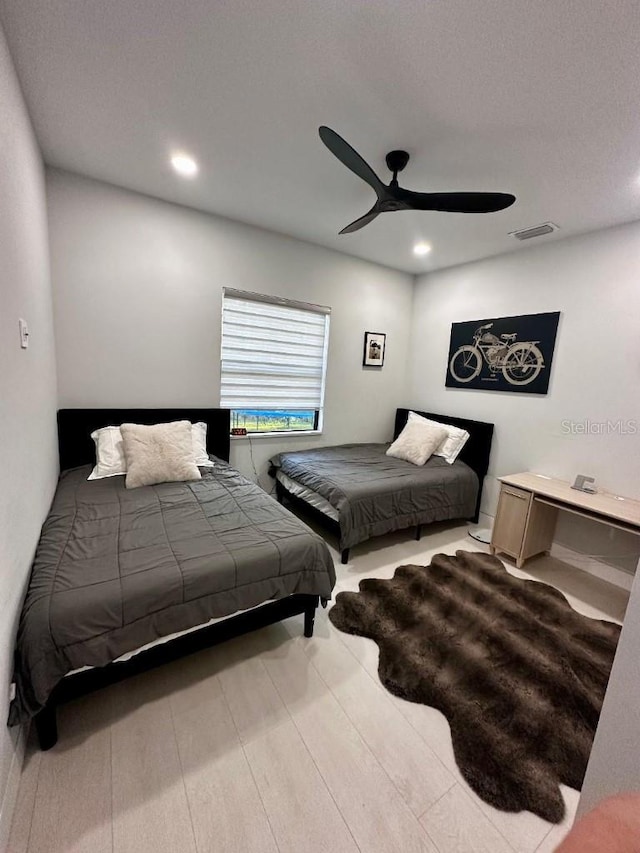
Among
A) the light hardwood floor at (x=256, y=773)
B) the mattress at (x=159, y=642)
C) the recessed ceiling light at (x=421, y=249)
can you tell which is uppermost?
the recessed ceiling light at (x=421, y=249)

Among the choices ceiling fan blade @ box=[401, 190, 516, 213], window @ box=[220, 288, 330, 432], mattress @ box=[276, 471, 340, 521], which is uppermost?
ceiling fan blade @ box=[401, 190, 516, 213]

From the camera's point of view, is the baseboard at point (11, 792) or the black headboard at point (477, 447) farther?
the black headboard at point (477, 447)

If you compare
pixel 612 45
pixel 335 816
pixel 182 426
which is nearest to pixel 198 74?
pixel 612 45

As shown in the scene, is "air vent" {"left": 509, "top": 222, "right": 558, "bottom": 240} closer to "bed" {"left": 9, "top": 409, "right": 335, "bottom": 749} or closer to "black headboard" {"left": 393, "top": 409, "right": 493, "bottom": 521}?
"black headboard" {"left": 393, "top": 409, "right": 493, "bottom": 521}

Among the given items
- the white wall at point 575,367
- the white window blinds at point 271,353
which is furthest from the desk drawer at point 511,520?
the white window blinds at point 271,353

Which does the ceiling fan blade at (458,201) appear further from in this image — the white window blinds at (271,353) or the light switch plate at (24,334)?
the light switch plate at (24,334)

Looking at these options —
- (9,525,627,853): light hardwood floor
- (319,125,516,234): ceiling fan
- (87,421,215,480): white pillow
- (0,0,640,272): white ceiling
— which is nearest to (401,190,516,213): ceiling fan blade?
(319,125,516,234): ceiling fan

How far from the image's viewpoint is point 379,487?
2.78 metres

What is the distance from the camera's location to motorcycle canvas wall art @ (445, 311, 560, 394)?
3084 mm

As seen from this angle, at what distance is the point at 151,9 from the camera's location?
4.21 ft

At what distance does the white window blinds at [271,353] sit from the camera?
3316mm

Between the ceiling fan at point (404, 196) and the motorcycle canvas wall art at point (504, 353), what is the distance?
166 centimetres

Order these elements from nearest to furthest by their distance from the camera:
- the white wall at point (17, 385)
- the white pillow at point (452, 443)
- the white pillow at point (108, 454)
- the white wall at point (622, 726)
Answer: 1. the white wall at point (622, 726)
2. the white wall at point (17, 385)
3. the white pillow at point (108, 454)
4. the white pillow at point (452, 443)

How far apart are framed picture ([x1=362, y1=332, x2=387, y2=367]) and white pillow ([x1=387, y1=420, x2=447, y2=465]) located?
0.92 meters
